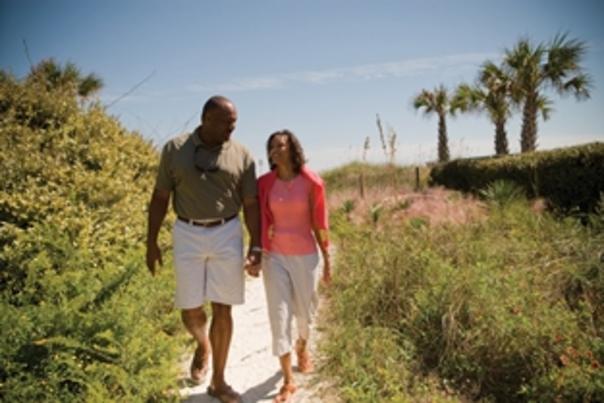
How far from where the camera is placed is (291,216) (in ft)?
11.0

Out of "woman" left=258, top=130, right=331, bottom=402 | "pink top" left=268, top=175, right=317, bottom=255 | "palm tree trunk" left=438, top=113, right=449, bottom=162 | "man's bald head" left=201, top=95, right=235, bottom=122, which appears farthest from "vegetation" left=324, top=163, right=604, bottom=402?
"palm tree trunk" left=438, top=113, right=449, bottom=162

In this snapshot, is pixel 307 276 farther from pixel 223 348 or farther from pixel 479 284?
pixel 479 284

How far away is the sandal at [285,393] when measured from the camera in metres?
3.31

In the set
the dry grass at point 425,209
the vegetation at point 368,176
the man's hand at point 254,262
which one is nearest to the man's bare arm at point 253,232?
the man's hand at point 254,262

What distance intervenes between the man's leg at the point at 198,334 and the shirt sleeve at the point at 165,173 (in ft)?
3.08

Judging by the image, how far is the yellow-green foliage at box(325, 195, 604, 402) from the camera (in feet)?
11.0

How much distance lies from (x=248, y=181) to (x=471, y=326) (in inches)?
93.9

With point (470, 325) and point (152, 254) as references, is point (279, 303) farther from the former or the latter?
point (470, 325)

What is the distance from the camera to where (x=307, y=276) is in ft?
11.1

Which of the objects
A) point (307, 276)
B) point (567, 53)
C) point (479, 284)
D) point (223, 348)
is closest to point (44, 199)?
point (223, 348)

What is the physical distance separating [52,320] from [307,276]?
1.93m

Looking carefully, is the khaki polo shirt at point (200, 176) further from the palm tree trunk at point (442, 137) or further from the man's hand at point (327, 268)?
the palm tree trunk at point (442, 137)

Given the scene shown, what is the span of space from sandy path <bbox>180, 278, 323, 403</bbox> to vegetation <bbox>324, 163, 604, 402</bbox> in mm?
318

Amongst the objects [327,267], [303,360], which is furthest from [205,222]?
[303,360]
